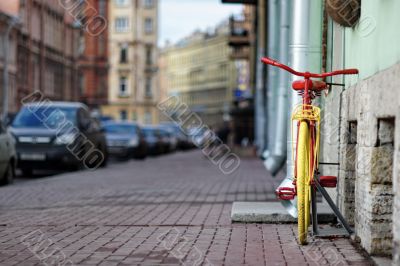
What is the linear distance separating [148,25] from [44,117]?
331ft

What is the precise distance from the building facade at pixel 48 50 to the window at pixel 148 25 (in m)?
39.2

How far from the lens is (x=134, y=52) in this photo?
4818 inches

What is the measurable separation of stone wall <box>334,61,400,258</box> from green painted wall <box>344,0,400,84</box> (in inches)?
5.8

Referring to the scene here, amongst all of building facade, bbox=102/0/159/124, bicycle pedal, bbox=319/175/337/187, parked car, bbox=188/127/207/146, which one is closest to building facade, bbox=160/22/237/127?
building facade, bbox=102/0/159/124

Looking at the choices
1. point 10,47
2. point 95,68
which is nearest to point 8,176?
point 10,47

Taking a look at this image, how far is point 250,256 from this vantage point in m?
7.12

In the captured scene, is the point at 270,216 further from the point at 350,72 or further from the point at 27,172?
the point at 27,172

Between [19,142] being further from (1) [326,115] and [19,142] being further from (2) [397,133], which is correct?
(2) [397,133]

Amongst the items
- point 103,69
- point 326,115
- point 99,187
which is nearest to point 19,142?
point 99,187

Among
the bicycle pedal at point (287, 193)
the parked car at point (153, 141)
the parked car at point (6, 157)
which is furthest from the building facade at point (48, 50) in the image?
the bicycle pedal at point (287, 193)

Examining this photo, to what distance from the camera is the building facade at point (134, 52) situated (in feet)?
400

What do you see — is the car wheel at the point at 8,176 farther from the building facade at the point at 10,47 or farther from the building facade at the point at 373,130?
the building facade at the point at 10,47

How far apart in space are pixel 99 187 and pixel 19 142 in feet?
20.2

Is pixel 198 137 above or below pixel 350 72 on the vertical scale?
below
